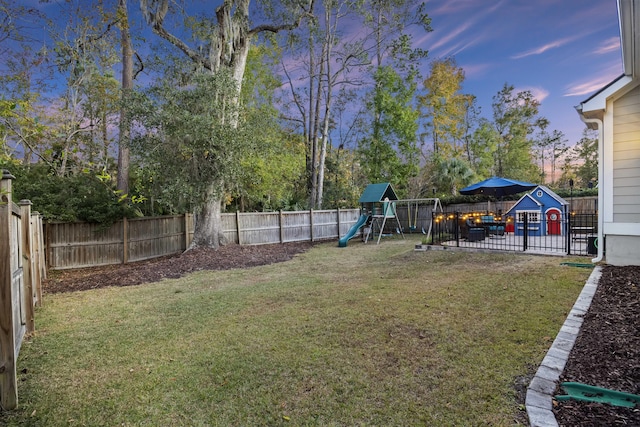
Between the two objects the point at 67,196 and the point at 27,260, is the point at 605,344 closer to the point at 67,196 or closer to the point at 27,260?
the point at 27,260

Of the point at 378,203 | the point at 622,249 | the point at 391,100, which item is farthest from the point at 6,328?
the point at 391,100

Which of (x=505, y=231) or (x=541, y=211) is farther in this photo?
(x=505, y=231)

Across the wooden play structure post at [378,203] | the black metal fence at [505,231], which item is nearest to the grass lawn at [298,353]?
the black metal fence at [505,231]

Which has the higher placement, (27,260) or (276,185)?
(276,185)

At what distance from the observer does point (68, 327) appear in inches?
159

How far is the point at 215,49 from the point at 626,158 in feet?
35.9

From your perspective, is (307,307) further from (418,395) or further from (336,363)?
(418,395)

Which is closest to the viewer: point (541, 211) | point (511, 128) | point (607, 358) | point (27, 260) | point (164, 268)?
point (607, 358)

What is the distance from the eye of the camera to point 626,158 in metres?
5.54

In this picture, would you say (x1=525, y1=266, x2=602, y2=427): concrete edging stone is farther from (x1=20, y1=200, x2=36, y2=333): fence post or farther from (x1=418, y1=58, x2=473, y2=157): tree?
(x1=418, y1=58, x2=473, y2=157): tree

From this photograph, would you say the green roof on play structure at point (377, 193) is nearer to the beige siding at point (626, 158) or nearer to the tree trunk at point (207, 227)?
the tree trunk at point (207, 227)

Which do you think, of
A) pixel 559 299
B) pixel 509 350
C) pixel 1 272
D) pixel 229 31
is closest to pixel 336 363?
pixel 509 350

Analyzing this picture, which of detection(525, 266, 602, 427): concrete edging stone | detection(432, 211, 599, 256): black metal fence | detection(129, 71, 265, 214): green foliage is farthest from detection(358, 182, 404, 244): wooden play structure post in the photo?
detection(525, 266, 602, 427): concrete edging stone

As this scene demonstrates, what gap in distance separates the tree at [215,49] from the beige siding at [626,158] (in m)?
8.92
